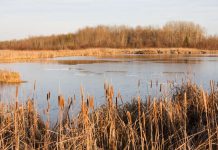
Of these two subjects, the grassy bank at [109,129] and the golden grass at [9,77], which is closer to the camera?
the grassy bank at [109,129]

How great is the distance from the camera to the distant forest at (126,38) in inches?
1719

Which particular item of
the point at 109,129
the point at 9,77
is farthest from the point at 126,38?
the point at 109,129

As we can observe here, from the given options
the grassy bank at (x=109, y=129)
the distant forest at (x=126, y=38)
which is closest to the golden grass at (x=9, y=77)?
the grassy bank at (x=109, y=129)

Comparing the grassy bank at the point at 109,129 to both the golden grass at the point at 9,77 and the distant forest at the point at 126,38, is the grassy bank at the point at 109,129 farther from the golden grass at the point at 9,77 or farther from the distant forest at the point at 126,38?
the distant forest at the point at 126,38

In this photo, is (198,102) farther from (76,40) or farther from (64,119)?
(76,40)

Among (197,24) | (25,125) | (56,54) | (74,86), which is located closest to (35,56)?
(56,54)

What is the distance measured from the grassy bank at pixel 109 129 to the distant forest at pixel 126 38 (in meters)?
38.7

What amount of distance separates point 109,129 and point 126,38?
43.9 m

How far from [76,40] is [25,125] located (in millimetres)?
44478

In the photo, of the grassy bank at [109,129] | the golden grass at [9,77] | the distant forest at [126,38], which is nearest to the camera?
the grassy bank at [109,129]

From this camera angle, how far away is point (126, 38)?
154 ft

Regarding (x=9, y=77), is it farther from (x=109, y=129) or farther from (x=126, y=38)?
(x=126, y=38)

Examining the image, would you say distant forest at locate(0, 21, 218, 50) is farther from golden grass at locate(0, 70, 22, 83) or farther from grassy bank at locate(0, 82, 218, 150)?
grassy bank at locate(0, 82, 218, 150)

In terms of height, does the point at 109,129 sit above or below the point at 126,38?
below
